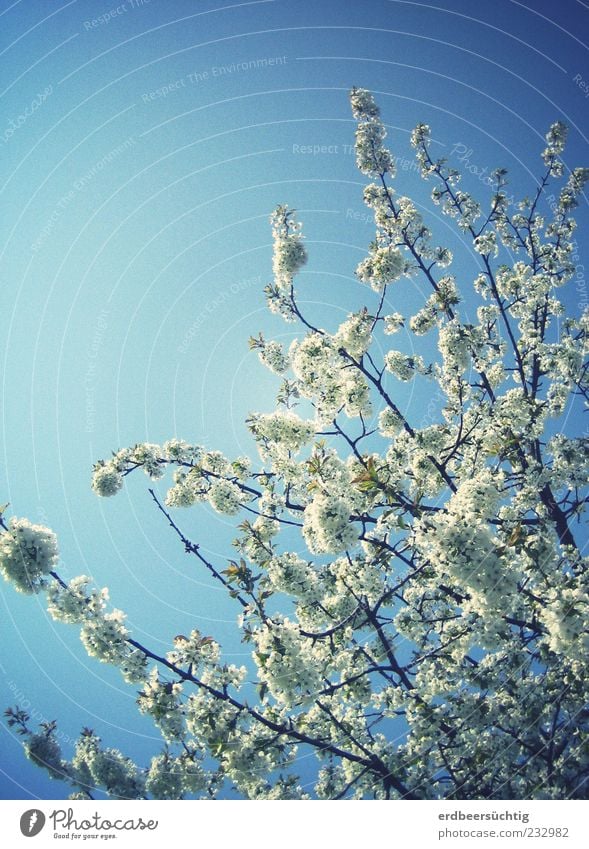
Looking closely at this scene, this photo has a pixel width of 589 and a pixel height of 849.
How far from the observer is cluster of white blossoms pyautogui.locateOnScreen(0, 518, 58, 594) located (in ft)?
18.2

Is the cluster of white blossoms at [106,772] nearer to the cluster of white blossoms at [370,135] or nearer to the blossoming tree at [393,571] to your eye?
the blossoming tree at [393,571]

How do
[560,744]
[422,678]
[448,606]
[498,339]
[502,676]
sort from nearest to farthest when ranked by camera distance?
[560,744] < [502,676] < [422,678] < [448,606] < [498,339]

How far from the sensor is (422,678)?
7.60 meters

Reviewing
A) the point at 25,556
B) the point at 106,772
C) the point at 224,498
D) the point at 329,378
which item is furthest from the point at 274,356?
the point at 106,772

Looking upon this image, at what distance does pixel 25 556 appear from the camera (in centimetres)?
556

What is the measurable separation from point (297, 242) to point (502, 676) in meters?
8.93

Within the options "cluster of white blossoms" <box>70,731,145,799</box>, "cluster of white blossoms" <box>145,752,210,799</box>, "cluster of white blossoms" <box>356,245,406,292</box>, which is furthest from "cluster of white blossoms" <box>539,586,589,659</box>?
"cluster of white blossoms" <box>70,731,145,799</box>

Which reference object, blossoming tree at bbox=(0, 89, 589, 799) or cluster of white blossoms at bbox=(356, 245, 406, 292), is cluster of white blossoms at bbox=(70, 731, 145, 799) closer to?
blossoming tree at bbox=(0, 89, 589, 799)

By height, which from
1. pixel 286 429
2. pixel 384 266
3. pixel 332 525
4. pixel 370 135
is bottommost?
pixel 332 525

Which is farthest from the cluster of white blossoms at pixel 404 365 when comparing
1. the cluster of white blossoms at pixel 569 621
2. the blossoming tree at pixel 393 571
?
the cluster of white blossoms at pixel 569 621

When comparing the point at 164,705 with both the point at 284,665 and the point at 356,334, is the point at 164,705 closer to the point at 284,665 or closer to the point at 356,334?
the point at 284,665

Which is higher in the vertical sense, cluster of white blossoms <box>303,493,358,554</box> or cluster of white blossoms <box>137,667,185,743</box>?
cluster of white blossoms <box>303,493,358,554</box>
